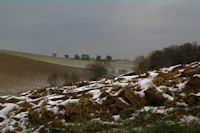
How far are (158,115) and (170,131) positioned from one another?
97cm

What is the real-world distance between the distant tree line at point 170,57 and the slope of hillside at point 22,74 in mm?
18012

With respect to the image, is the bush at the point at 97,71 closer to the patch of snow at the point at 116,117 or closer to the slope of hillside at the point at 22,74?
the slope of hillside at the point at 22,74

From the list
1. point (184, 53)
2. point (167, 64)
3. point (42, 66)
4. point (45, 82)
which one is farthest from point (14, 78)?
point (184, 53)

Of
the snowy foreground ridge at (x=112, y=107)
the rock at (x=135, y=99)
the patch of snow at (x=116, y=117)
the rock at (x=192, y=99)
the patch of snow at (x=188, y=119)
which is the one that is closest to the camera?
Answer: the patch of snow at (x=188, y=119)

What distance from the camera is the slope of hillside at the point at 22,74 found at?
160ft

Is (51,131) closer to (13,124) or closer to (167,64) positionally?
(13,124)

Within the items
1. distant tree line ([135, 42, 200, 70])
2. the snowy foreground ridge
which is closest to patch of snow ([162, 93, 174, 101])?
the snowy foreground ridge

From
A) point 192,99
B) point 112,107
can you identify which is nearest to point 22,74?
point 112,107

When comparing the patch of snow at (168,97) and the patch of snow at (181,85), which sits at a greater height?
the patch of snow at (181,85)

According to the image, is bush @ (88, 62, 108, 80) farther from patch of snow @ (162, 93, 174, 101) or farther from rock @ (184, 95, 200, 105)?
rock @ (184, 95, 200, 105)

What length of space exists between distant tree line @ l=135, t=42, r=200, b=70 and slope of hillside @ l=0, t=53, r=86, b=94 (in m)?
18.0

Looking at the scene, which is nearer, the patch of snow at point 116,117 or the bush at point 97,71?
the patch of snow at point 116,117

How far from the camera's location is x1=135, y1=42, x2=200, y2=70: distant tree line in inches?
1797

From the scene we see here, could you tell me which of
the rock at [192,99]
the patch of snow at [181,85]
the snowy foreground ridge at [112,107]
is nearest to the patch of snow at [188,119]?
the snowy foreground ridge at [112,107]
